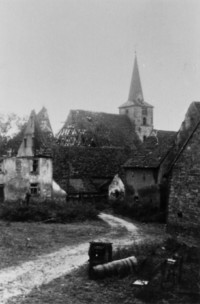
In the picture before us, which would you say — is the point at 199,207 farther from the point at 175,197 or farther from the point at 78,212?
the point at 78,212

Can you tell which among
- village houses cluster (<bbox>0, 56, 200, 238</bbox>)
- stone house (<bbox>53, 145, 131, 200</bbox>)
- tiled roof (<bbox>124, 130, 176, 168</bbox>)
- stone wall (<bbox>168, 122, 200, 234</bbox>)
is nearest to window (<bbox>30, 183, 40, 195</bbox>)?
village houses cluster (<bbox>0, 56, 200, 238</bbox>)

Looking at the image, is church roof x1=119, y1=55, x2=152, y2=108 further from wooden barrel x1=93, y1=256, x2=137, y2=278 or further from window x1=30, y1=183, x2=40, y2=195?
wooden barrel x1=93, y1=256, x2=137, y2=278

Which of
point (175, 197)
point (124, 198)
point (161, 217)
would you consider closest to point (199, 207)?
point (175, 197)

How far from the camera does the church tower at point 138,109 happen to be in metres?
63.4

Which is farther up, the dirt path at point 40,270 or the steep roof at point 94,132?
the steep roof at point 94,132

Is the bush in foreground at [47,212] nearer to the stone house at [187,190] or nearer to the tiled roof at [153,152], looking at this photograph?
the tiled roof at [153,152]

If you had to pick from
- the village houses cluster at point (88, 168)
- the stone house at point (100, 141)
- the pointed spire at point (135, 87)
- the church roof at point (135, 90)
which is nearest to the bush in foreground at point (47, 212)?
the village houses cluster at point (88, 168)

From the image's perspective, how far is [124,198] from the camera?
1464 inches

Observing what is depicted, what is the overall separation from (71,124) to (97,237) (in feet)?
102

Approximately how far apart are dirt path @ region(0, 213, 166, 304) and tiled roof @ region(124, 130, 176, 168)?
13.8 meters

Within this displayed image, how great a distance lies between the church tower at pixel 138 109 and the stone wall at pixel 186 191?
44141mm

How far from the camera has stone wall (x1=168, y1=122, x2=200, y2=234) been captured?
17.8 metres

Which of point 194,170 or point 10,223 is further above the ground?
point 194,170

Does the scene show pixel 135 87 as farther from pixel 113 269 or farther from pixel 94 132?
pixel 113 269
